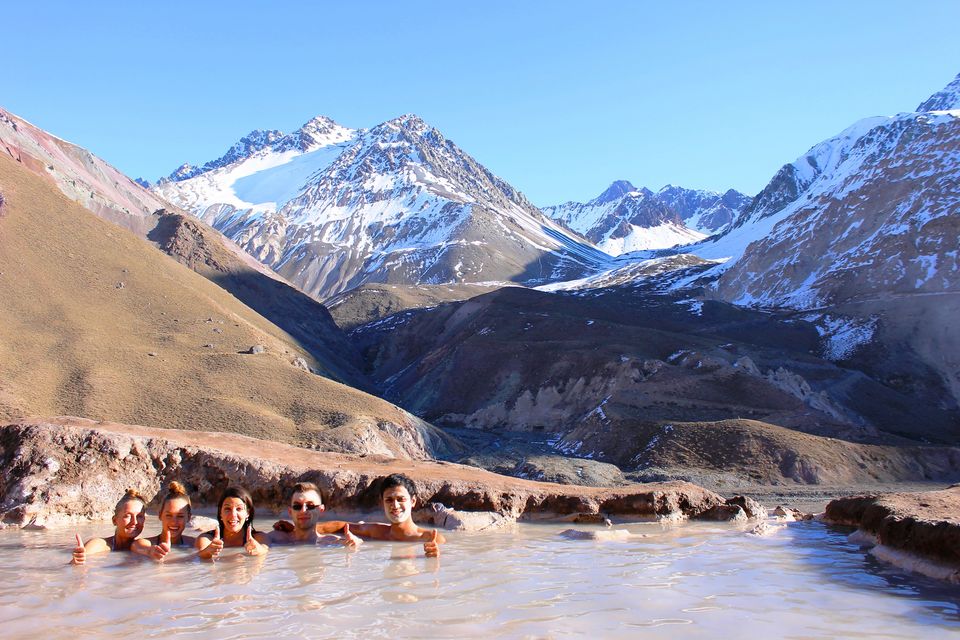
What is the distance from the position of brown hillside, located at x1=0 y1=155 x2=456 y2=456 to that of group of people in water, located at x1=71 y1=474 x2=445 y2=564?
23.5 m

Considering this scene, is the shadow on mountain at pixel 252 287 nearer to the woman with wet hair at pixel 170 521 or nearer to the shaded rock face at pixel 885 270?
the shaded rock face at pixel 885 270

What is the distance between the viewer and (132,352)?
42625 millimetres

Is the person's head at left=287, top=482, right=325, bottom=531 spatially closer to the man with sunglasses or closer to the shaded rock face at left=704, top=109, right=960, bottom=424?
the man with sunglasses

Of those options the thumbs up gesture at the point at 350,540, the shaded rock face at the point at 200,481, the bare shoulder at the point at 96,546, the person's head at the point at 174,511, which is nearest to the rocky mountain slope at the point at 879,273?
the shaded rock face at the point at 200,481

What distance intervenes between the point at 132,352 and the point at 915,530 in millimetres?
39559

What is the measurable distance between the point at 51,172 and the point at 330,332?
3161cm

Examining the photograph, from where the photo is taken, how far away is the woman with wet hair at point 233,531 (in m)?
10.0

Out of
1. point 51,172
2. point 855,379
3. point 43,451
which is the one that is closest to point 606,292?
point 855,379

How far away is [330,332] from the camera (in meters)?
91.1

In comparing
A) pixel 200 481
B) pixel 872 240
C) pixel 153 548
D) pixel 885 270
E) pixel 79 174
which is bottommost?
pixel 153 548

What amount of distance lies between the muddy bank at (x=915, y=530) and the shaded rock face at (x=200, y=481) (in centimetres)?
395

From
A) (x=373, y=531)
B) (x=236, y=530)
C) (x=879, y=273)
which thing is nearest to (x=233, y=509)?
(x=236, y=530)

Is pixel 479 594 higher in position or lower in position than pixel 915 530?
Result: lower

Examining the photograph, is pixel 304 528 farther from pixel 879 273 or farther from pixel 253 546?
pixel 879 273
